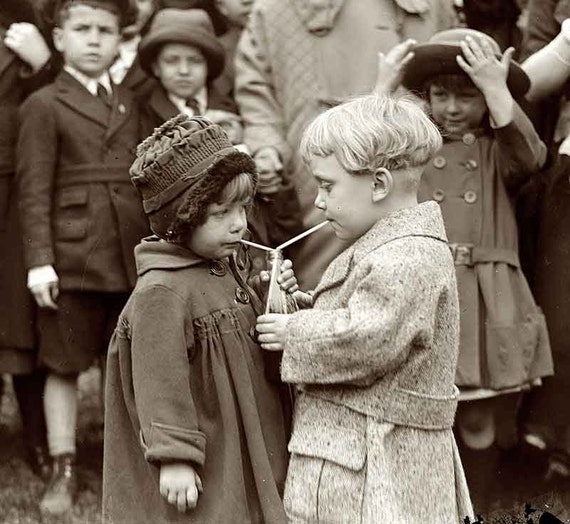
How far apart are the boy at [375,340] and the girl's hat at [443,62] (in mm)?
1329

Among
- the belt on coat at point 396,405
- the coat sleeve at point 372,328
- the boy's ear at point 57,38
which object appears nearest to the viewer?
the coat sleeve at point 372,328

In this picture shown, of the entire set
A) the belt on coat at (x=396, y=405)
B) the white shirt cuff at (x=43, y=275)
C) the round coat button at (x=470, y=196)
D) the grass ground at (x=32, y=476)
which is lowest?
the grass ground at (x=32, y=476)

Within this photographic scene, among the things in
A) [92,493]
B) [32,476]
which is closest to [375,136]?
[92,493]

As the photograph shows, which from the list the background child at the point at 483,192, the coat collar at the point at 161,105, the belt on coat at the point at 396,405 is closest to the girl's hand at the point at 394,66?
the background child at the point at 483,192

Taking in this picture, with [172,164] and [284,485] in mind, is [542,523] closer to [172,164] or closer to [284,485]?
[284,485]

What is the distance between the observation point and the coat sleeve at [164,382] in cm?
313

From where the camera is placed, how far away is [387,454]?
3152 mm

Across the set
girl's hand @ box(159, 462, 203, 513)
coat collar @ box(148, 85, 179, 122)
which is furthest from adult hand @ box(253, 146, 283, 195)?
girl's hand @ box(159, 462, 203, 513)

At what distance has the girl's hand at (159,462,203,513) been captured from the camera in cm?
315

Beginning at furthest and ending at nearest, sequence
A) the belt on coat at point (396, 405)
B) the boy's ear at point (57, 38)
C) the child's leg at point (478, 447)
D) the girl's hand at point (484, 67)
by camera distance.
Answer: the boy's ear at point (57, 38) → the child's leg at point (478, 447) → the girl's hand at point (484, 67) → the belt on coat at point (396, 405)

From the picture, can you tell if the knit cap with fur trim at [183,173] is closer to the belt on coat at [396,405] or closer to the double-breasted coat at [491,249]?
the belt on coat at [396,405]

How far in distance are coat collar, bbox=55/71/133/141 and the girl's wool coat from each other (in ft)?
5.24

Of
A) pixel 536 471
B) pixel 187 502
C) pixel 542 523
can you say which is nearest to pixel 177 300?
pixel 187 502

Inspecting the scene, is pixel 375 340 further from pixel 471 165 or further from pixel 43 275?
pixel 43 275
